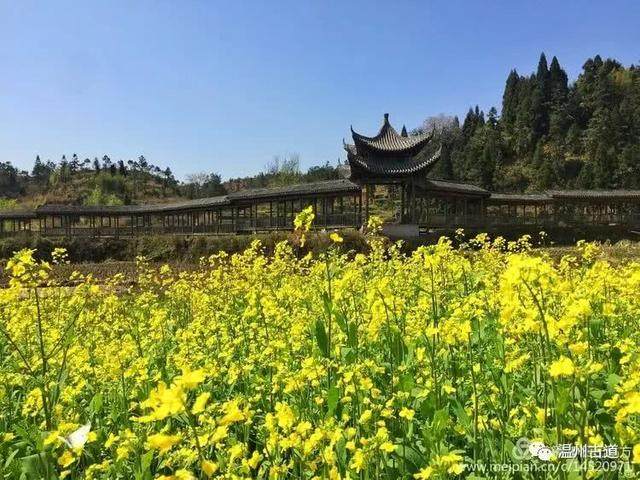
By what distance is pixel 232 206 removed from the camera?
39875 mm

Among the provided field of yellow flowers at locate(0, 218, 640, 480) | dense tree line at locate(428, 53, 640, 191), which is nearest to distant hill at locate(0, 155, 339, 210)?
dense tree line at locate(428, 53, 640, 191)

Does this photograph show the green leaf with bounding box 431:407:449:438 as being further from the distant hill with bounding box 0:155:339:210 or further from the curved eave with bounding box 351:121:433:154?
the distant hill with bounding box 0:155:339:210

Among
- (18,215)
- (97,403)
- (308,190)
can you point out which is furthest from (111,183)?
(97,403)

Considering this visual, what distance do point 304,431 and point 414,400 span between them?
129 cm

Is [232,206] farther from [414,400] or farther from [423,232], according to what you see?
[414,400]

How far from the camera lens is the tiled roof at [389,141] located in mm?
30109

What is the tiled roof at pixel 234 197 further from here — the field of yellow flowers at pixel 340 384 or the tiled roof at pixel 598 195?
the field of yellow flowers at pixel 340 384

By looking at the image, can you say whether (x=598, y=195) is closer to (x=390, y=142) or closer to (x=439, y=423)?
(x=390, y=142)

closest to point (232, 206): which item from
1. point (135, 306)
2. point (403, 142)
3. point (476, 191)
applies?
point (403, 142)

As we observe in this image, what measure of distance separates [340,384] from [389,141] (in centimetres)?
3032

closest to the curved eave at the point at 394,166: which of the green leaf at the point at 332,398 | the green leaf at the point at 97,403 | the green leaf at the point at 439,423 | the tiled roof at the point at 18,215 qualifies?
the green leaf at the point at 97,403

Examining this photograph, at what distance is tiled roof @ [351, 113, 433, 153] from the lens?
3011 cm

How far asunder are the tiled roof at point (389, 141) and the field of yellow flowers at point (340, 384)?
25445mm

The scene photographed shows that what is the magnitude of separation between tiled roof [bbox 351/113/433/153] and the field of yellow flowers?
83.5ft
